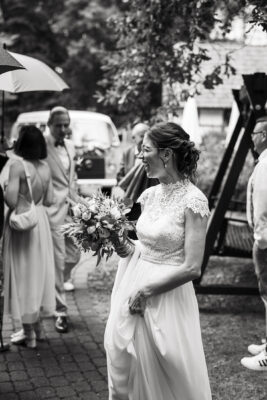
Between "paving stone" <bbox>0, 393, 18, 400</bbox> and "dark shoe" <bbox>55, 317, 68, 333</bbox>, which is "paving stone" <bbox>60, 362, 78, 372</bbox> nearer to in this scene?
"paving stone" <bbox>0, 393, 18, 400</bbox>

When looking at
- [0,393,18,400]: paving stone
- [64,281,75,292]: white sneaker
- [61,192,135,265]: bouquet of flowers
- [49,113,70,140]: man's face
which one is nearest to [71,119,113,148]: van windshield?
[64,281,75,292]: white sneaker

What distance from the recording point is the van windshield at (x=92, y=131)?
1355cm

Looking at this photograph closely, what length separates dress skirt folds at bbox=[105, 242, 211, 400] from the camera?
2982 mm

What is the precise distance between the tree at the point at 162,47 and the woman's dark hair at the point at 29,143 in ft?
7.47

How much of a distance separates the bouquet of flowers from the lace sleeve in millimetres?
363

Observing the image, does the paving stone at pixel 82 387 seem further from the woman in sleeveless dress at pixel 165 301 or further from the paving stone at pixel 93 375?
the woman in sleeveless dress at pixel 165 301

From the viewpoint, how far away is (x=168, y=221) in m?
3.04

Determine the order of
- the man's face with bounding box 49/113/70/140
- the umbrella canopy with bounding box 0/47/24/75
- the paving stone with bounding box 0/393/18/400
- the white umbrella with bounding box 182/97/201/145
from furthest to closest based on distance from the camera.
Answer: the white umbrella with bounding box 182/97/201/145
the man's face with bounding box 49/113/70/140
the paving stone with bounding box 0/393/18/400
the umbrella canopy with bounding box 0/47/24/75

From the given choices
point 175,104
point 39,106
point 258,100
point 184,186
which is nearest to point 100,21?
point 39,106

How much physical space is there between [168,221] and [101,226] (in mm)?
365

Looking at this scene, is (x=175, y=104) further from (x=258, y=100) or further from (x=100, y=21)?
(x=100, y=21)

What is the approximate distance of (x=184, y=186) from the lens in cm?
318

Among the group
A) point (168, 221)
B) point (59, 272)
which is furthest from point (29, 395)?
point (168, 221)

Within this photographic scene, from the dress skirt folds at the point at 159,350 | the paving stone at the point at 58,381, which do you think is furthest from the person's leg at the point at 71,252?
the dress skirt folds at the point at 159,350
